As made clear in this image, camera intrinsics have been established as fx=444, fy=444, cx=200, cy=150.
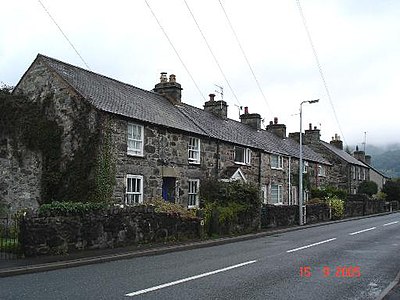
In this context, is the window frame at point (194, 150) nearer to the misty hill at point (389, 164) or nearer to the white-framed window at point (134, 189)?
the white-framed window at point (134, 189)

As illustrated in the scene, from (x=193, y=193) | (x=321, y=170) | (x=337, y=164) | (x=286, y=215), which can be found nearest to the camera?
(x=193, y=193)

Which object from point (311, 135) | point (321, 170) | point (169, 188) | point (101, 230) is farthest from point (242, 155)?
point (311, 135)

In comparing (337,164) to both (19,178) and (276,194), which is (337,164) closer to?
(276,194)

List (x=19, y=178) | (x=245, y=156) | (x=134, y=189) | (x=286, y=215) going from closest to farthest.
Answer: (x=134, y=189), (x=19, y=178), (x=286, y=215), (x=245, y=156)

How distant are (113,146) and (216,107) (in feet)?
54.6

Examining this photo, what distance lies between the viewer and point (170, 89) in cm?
2945

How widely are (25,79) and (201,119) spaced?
11.7m

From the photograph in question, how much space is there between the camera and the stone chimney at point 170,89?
29281mm

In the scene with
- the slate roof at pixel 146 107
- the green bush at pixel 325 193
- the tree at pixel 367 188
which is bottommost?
the green bush at pixel 325 193

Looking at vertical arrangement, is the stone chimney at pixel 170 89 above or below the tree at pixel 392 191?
above

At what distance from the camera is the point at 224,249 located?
15.7 m

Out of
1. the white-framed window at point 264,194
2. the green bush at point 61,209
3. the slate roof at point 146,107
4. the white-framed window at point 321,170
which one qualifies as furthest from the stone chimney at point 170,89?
the white-framed window at point 321,170

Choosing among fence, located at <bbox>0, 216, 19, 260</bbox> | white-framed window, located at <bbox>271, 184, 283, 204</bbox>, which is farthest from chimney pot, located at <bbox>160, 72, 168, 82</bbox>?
fence, located at <bbox>0, 216, 19, 260</bbox>
